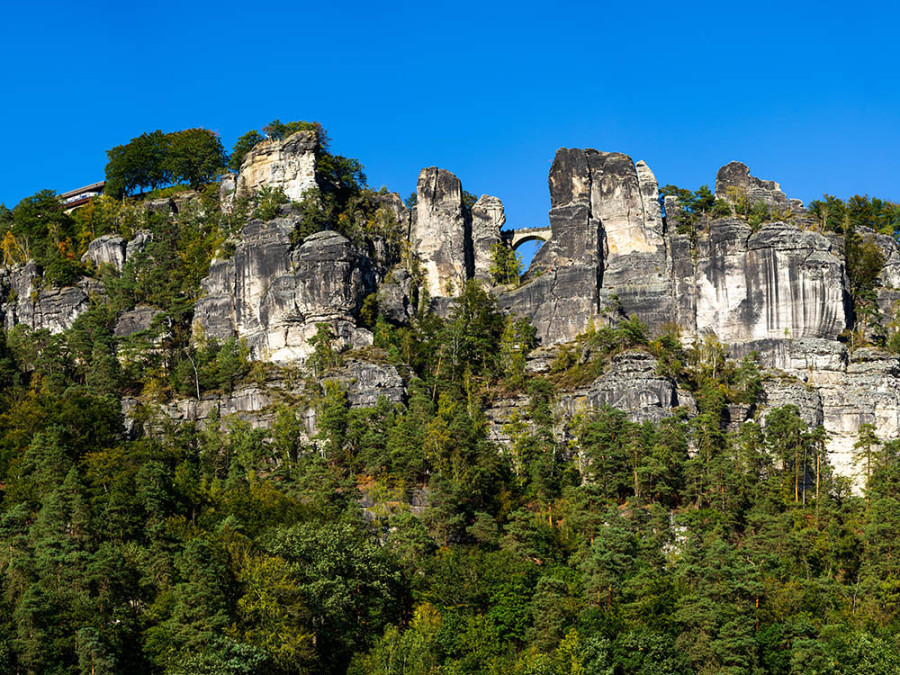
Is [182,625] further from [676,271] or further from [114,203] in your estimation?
[114,203]

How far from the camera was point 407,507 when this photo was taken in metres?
65.9

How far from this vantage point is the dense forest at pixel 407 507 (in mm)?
52375

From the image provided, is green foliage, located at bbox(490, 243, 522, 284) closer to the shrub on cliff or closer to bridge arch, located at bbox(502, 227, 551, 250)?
bridge arch, located at bbox(502, 227, 551, 250)

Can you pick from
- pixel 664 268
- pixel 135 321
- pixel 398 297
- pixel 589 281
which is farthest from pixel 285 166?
pixel 664 268

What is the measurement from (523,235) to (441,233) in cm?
714

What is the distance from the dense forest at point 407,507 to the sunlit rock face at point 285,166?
4.85 feet

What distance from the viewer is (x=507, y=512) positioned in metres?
66.9

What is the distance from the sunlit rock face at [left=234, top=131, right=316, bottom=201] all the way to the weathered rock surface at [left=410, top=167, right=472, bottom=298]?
861cm

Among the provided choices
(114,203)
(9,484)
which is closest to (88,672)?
(9,484)

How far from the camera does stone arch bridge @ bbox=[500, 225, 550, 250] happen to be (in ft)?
313

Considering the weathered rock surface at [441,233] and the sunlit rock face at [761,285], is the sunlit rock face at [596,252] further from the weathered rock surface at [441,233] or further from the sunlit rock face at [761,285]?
the weathered rock surface at [441,233]

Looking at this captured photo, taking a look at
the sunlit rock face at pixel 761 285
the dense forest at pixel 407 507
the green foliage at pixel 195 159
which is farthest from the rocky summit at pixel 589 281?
the green foliage at pixel 195 159

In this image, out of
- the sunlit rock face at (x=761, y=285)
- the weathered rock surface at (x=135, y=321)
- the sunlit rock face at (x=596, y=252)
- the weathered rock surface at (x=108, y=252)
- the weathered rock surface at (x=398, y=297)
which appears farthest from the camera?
the weathered rock surface at (x=108, y=252)

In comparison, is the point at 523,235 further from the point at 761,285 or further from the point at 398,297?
the point at 761,285
